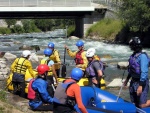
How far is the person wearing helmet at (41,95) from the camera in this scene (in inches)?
307

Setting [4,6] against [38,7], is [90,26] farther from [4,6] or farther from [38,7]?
[4,6]

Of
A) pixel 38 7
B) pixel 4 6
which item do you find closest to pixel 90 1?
pixel 38 7

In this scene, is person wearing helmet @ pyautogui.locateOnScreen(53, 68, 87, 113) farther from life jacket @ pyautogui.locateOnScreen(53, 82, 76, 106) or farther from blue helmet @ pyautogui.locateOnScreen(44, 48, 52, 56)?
blue helmet @ pyautogui.locateOnScreen(44, 48, 52, 56)

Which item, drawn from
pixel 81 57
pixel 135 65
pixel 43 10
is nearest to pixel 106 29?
pixel 43 10

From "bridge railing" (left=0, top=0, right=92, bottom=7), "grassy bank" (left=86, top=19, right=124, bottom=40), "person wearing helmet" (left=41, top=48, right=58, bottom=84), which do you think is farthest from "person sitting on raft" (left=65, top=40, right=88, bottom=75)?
"bridge railing" (left=0, top=0, right=92, bottom=7)

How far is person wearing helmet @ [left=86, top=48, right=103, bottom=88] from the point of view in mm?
8414

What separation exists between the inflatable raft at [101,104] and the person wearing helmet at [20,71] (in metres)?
3.08

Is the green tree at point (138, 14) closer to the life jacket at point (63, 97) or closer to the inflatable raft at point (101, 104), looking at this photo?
the inflatable raft at point (101, 104)

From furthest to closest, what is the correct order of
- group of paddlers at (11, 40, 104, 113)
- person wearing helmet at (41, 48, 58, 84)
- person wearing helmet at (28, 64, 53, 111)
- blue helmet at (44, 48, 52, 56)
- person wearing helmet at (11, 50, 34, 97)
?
blue helmet at (44, 48, 52, 56), person wearing helmet at (41, 48, 58, 84), person wearing helmet at (11, 50, 34, 97), person wearing helmet at (28, 64, 53, 111), group of paddlers at (11, 40, 104, 113)

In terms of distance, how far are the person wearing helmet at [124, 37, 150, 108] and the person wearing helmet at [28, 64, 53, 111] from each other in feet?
5.91

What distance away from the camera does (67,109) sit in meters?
6.15

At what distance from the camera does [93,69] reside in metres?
8.66

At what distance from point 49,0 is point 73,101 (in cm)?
4034

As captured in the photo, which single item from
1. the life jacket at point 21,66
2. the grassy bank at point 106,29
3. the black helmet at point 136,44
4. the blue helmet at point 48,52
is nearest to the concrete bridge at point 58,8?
the grassy bank at point 106,29
